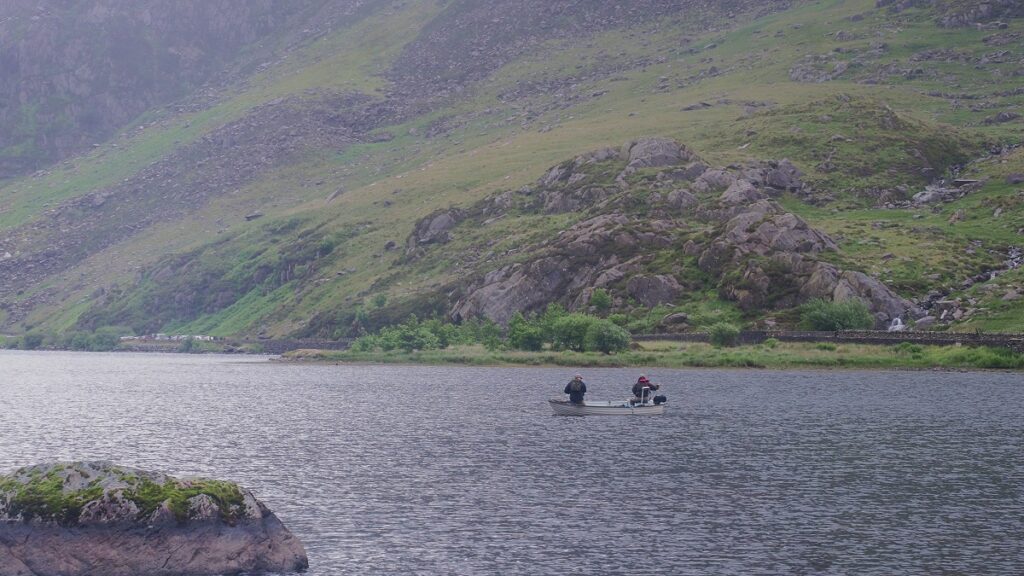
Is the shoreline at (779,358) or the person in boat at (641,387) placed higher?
the shoreline at (779,358)

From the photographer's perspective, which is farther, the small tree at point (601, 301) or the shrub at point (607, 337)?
the small tree at point (601, 301)

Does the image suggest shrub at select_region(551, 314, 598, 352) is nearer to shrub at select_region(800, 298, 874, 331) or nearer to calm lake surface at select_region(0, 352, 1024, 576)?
shrub at select_region(800, 298, 874, 331)

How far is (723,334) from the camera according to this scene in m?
159

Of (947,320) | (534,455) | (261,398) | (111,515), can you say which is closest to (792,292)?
(947,320)

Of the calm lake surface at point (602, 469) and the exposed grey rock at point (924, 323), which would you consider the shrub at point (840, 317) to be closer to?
the exposed grey rock at point (924, 323)

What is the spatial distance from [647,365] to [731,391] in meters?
40.6

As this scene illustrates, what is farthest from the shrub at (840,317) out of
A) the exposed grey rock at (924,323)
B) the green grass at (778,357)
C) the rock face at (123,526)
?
the rock face at (123,526)

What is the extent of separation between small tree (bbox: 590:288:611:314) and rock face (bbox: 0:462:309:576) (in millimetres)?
150139

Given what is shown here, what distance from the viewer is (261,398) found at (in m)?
113

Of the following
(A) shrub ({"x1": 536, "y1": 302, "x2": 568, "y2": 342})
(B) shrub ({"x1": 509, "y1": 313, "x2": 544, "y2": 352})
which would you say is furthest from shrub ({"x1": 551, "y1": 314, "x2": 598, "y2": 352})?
(B) shrub ({"x1": 509, "y1": 313, "x2": 544, "y2": 352})

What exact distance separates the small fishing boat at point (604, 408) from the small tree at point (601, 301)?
312 ft

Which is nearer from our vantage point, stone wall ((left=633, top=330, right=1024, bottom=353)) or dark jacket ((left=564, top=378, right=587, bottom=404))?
dark jacket ((left=564, top=378, right=587, bottom=404))

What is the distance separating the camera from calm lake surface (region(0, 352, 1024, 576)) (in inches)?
1649

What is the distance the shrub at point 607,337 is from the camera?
159750 millimetres
